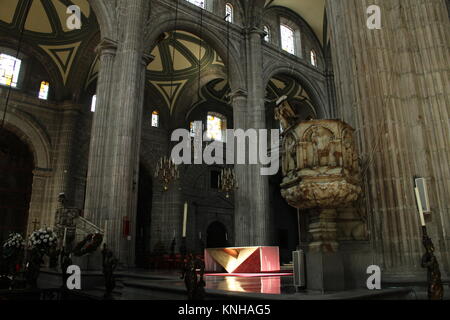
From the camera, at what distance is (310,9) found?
18.7 meters

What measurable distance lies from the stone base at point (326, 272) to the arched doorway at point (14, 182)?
1514cm

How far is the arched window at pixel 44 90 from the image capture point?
15723 millimetres

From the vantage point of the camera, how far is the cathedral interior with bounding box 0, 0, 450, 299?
416 centimetres

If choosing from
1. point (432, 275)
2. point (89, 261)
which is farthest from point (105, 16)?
point (432, 275)

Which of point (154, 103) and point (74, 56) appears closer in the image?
point (74, 56)

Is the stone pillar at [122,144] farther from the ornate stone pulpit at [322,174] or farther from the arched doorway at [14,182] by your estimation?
the arched doorway at [14,182]

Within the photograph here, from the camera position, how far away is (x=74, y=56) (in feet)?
51.5

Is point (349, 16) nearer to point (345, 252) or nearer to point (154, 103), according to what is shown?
point (345, 252)

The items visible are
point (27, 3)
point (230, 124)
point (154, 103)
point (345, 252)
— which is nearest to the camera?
point (345, 252)

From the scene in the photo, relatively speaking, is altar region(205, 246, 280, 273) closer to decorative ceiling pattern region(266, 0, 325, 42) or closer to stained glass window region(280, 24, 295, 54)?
stained glass window region(280, 24, 295, 54)

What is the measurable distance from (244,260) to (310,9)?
15021 millimetres
